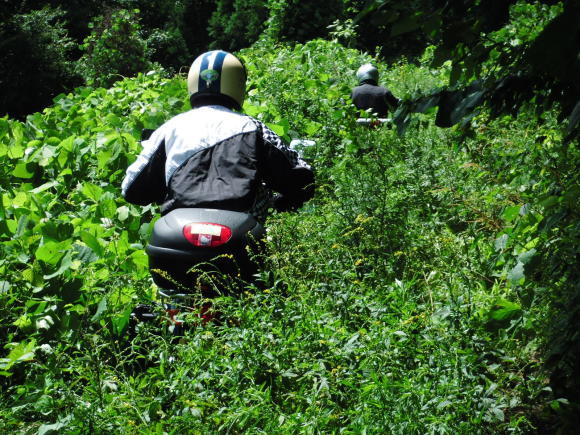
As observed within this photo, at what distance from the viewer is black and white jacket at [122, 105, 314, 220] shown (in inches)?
136

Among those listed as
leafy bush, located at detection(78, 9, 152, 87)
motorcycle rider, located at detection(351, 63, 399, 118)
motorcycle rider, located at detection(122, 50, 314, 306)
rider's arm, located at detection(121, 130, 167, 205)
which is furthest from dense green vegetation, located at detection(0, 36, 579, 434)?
leafy bush, located at detection(78, 9, 152, 87)

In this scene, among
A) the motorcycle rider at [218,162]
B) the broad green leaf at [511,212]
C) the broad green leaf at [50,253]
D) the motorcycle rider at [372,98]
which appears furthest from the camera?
the motorcycle rider at [372,98]

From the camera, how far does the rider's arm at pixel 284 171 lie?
367 centimetres

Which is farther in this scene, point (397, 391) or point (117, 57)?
point (117, 57)

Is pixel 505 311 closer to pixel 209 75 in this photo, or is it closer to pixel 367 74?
pixel 209 75

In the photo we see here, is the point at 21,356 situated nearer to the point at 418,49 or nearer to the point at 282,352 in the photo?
the point at 282,352

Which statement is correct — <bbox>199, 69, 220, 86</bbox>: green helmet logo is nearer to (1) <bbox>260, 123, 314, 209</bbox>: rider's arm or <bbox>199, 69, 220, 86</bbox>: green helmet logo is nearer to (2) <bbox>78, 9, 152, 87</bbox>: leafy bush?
(1) <bbox>260, 123, 314, 209</bbox>: rider's arm

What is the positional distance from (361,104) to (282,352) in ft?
21.6

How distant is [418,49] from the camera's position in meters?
27.6

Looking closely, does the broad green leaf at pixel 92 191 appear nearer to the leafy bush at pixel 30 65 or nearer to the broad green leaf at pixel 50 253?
the broad green leaf at pixel 50 253

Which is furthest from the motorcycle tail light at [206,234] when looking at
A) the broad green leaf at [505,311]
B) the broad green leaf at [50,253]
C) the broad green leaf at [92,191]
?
the broad green leaf at [92,191]

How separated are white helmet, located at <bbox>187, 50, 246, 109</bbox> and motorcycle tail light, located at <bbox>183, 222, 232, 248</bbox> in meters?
0.97

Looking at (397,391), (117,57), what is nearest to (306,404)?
(397,391)

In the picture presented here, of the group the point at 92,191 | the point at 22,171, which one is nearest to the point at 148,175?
the point at 92,191
